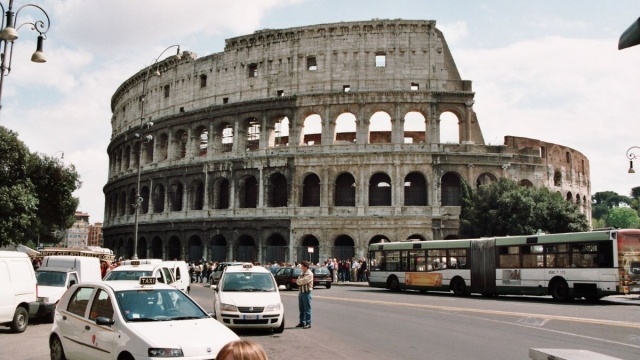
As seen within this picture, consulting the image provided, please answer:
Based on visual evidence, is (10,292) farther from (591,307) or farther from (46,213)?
(46,213)

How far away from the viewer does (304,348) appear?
33.6ft

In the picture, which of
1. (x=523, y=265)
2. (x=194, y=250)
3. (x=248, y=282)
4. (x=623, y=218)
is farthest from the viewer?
(x=623, y=218)

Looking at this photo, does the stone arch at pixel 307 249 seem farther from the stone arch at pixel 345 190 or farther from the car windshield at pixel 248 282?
the car windshield at pixel 248 282

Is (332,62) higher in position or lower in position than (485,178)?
higher

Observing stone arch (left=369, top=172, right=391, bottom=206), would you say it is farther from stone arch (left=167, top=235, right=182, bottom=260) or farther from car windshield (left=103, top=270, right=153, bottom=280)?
car windshield (left=103, top=270, right=153, bottom=280)

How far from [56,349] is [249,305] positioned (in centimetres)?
421

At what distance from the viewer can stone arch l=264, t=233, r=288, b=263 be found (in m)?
39.2

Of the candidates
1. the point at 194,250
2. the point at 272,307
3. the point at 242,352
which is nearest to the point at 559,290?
the point at 272,307

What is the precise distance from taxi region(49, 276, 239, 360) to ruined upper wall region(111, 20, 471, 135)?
32.7 meters

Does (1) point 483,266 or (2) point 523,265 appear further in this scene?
(1) point 483,266

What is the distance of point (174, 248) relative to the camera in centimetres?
4534

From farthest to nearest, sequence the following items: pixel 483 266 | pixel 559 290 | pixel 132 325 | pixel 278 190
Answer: pixel 278 190 < pixel 483 266 < pixel 559 290 < pixel 132 325

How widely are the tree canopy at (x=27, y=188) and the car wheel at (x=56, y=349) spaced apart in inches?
823

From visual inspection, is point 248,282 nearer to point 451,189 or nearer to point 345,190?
point 345,190
